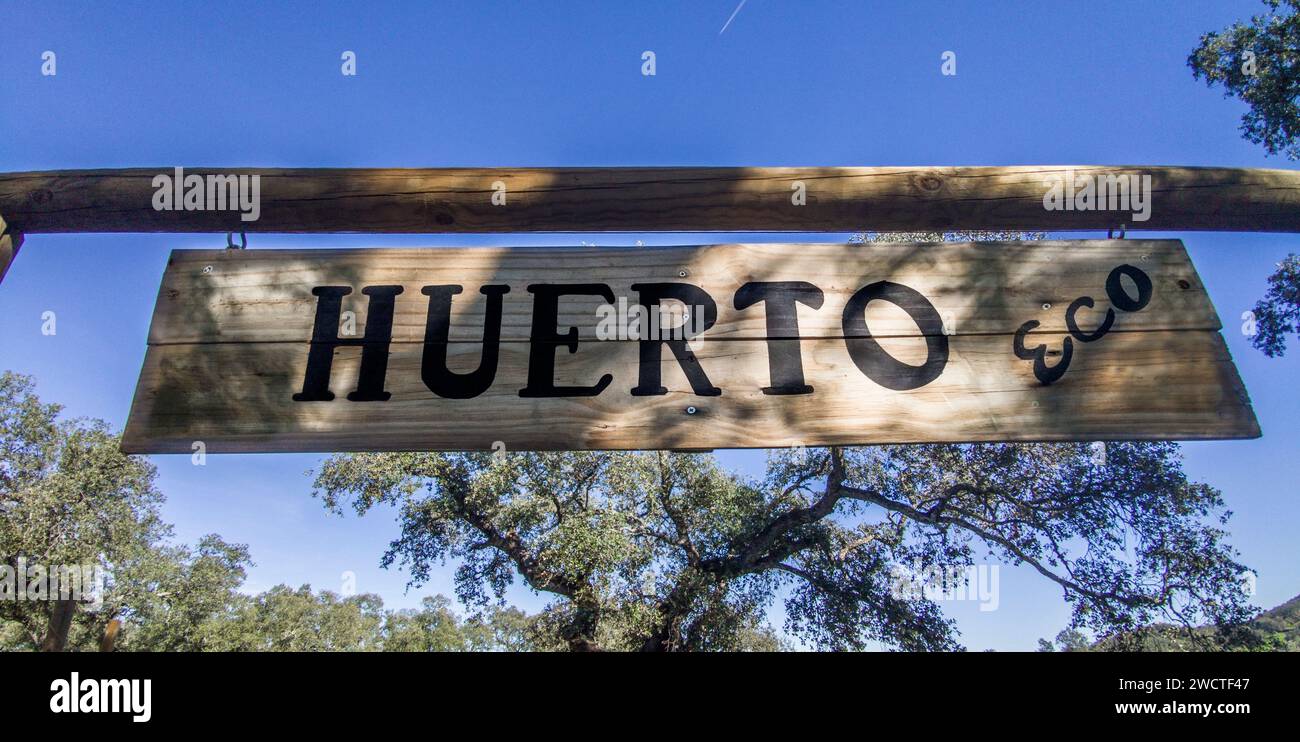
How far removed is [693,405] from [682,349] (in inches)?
5.9

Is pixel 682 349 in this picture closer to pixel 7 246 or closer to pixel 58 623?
pixel 7 246

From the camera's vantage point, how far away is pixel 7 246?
5.03ft

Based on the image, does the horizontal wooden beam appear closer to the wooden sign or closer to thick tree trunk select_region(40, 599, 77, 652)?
the wooden sign

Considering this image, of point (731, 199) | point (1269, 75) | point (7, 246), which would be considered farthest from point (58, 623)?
point (1269, 75)

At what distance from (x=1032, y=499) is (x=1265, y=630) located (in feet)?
22.7

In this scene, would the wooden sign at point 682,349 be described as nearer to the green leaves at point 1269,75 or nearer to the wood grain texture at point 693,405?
the wood grain texture at point 693,405

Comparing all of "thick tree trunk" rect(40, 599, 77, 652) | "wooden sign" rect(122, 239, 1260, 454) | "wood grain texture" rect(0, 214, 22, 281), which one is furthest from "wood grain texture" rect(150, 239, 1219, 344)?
"thick tree trunk" rect(40, 599, 77, 652)

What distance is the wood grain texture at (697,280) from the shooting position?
4.95 ft

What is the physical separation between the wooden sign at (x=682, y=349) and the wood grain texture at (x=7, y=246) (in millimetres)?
372

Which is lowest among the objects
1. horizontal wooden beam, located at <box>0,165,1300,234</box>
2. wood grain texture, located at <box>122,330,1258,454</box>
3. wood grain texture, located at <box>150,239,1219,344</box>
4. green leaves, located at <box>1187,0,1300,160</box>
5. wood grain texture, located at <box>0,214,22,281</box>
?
wood grain texture, located at <box>122,330,1258,454</box>

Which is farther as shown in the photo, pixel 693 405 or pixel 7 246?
pixel 7 246

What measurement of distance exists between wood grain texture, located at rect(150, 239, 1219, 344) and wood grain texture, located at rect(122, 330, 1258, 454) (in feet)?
0.21

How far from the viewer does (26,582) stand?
1928 centimetres

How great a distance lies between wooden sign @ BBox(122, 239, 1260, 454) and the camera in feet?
4.53
